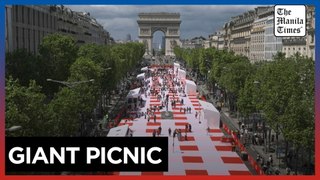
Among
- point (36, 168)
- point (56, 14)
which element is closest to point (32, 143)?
point (36, 168)

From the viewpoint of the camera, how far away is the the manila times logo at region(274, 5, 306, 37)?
82.7 ft

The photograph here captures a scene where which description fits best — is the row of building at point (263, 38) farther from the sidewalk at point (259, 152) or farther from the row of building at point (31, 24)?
the row of building at point (31, 24)

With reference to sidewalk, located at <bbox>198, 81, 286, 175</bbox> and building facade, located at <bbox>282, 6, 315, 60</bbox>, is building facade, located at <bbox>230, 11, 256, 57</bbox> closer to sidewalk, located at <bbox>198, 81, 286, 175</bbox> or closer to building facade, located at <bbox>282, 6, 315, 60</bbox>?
building facade, located at <bbox>282, 6, 315, 60</bbox>

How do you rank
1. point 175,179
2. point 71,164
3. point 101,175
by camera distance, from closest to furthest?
1. point 71,164
2. point 101,175
3. point 175,179

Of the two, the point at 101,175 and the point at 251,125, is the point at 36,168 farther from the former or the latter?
the point at 251,125

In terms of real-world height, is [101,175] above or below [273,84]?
below

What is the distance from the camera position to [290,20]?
25812 mm

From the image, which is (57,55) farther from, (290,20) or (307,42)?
(290,20)

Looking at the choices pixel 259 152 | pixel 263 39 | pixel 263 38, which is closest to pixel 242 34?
pixel 263 38

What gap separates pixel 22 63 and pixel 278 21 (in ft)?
121

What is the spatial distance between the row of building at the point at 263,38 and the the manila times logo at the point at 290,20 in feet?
185

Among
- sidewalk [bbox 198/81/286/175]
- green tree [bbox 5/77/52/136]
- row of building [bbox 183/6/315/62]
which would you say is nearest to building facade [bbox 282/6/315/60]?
row of building [bbox 183/6/315/62]

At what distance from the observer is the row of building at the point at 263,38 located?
87406 millimetres

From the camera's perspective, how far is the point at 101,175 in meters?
24.3
